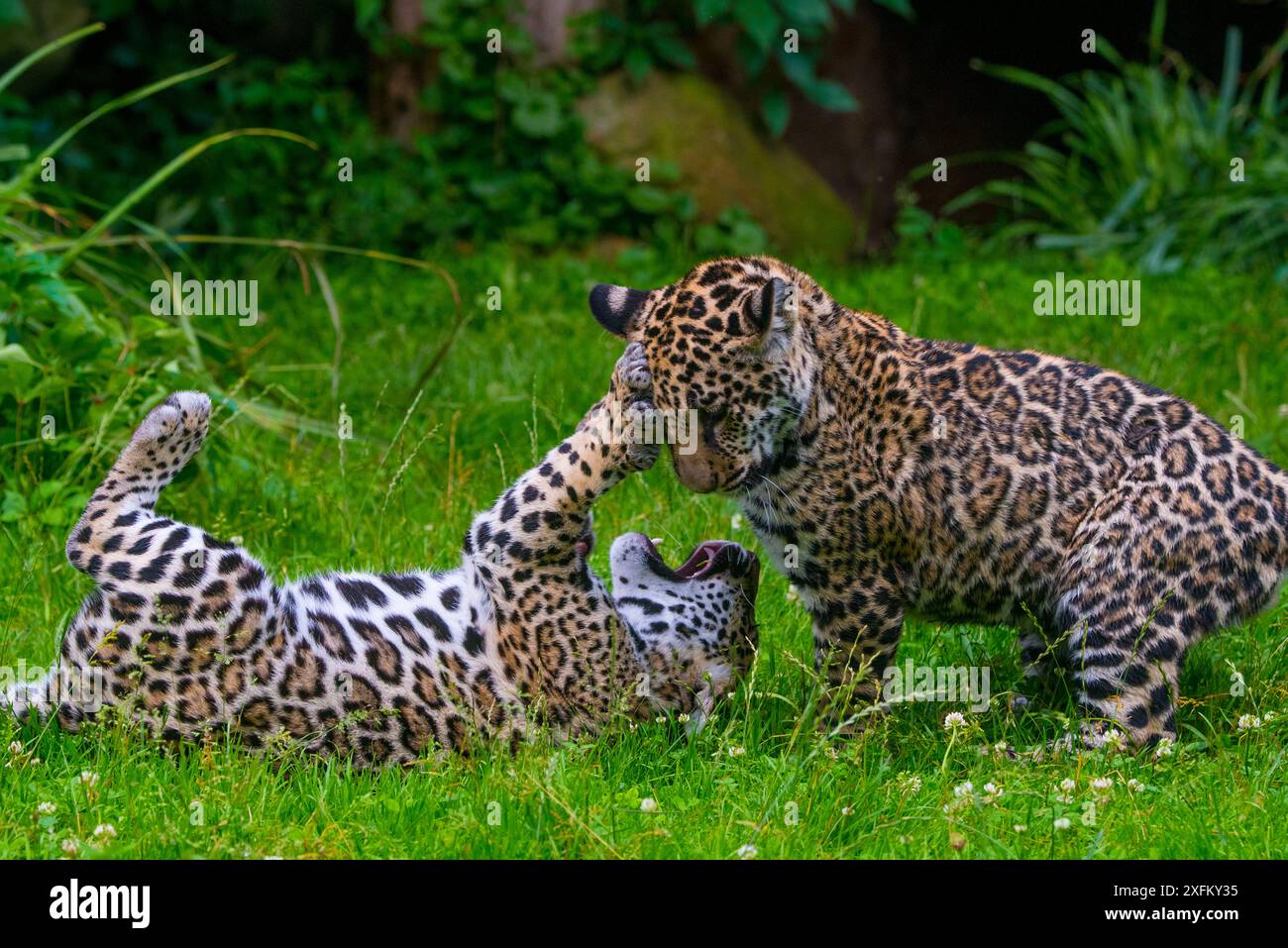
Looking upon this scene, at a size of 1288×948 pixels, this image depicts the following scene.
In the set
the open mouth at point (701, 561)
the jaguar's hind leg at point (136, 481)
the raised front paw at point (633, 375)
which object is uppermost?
the raised front paw at point (633, 375)

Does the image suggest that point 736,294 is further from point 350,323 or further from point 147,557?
point 350,323

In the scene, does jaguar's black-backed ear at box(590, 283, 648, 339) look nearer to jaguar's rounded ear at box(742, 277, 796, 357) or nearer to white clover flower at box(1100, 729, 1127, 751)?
jaguar's rounded ear at box(742, 277, 796, 357)

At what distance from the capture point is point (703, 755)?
5.36 m

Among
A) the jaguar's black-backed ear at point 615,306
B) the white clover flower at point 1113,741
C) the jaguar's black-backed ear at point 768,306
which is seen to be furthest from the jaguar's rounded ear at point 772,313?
the white clover flower at point 1113,741

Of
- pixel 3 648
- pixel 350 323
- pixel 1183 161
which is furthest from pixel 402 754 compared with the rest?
pixel 1183 161

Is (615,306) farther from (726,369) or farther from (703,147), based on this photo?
(703,147)

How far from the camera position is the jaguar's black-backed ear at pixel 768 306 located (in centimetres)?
514

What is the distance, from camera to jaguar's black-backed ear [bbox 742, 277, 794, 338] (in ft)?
16.9

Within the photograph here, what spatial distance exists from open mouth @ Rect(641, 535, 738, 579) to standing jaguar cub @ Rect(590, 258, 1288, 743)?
17cm

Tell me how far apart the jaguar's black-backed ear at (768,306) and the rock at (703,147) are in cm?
694

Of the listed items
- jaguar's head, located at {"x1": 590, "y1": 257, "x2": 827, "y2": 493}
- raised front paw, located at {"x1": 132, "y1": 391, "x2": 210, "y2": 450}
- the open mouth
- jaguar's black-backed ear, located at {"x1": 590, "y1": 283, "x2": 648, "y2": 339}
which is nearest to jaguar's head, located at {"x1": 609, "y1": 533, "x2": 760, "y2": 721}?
the open mouth

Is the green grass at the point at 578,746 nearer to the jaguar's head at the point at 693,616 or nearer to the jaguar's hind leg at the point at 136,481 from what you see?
the jaguar's head at the point at 693,616

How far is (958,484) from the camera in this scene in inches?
227

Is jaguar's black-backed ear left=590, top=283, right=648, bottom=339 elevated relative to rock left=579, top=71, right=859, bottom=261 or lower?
lower
